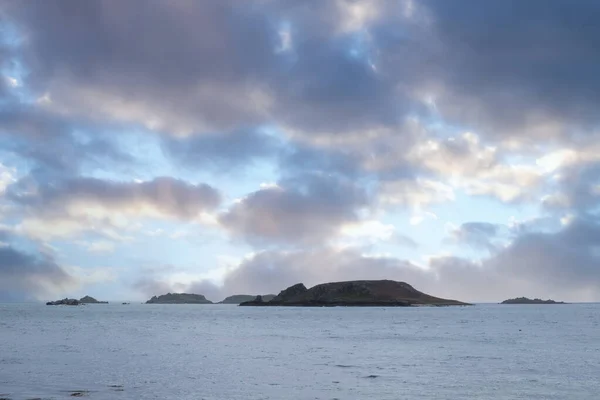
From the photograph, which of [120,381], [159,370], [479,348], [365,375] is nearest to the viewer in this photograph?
[120,381]

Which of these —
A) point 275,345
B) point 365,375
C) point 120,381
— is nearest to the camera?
point 120,381

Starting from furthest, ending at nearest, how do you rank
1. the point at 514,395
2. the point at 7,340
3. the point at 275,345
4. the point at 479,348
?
the point at 7,340
the point at 275,345
the point at 479,348
the point at 514,395

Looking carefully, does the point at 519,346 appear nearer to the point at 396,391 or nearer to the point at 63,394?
the point at 396,391

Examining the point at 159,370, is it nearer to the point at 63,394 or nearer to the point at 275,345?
the point at 63,394

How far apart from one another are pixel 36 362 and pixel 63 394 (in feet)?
83.5

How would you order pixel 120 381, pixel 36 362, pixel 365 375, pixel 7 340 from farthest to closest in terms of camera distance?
1. pixel 7 340
2. pixel 36 362
3. pixel 365 375
4. pixel 120 381

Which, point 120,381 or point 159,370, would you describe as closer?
point 120,381

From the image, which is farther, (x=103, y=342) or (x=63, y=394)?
(x=103, y=342)

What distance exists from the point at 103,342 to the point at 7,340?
1883 centimetres

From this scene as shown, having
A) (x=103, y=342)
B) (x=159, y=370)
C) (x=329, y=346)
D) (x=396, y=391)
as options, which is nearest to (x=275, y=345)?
(x=329, y=346)

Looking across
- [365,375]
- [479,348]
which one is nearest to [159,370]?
[365,375]

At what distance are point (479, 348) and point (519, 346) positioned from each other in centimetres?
850

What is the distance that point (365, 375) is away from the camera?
175ft

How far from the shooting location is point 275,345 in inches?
3575
